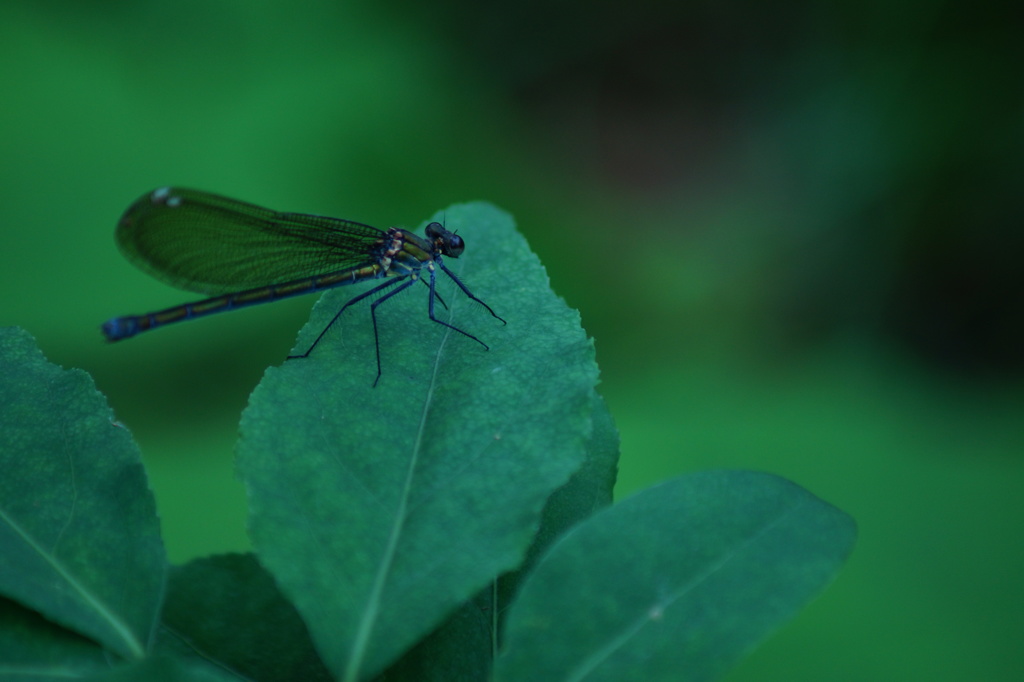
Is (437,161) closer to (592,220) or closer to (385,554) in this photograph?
(592,220)

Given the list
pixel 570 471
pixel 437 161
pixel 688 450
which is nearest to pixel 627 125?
pixel 437 161

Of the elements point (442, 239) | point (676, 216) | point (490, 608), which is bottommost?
point (676, 216)

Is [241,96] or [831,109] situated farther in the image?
[831,109]

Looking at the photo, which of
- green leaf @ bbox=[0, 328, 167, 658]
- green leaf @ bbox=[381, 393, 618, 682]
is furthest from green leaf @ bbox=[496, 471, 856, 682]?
green leaf @ bbox=[0, 328, 167, 658]

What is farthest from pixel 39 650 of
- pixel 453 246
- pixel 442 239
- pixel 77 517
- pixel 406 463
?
pixel 442 239

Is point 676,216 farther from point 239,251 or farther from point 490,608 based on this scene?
point 490,608

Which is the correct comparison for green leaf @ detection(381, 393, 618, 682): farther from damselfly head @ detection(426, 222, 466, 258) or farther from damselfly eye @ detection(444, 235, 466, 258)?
damselfly head @ detection(426, 222, 466, 258)

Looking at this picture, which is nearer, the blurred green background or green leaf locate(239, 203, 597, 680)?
green leaf locate(239, 203, 597, 680)
